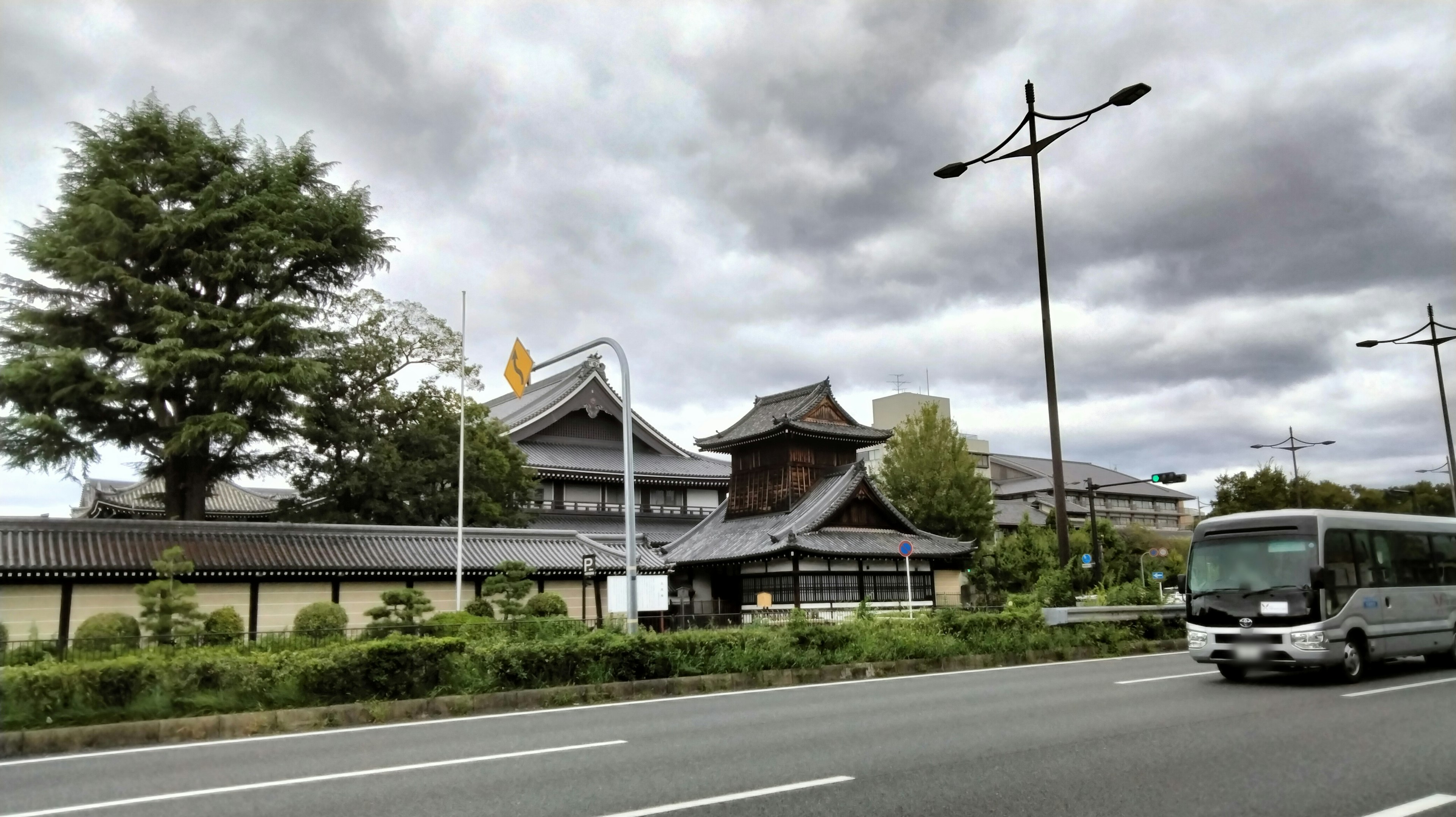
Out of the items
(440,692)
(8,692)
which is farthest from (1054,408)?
(8,692)

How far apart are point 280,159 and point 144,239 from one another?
17.3 feet

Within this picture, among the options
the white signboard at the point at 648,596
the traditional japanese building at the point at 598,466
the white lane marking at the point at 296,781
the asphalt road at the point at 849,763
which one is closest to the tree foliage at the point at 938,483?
the traditional japanese building at the point at 598,466

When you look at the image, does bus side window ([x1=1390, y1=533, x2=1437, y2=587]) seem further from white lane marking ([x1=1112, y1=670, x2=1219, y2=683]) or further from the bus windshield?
white lane marking ([x1=1112, y1=670, x2=1219, y2=683])

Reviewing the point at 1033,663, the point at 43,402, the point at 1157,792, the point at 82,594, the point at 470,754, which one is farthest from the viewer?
the point at 43,402

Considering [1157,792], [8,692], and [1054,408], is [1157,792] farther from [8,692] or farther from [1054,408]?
Result: [1054,408]

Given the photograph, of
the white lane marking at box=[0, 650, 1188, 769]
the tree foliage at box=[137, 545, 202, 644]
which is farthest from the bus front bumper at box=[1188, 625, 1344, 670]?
the tree foliage at box=[137, 545, 202, 644]

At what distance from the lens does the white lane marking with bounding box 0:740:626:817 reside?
22.6 ft

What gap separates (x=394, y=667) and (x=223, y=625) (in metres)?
12.8

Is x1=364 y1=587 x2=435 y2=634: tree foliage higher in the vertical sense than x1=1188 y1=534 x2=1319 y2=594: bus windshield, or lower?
lower

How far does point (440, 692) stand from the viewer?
12781 mm

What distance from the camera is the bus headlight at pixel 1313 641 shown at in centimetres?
1182

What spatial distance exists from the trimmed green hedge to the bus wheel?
634cm

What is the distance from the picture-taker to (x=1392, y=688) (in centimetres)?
1167

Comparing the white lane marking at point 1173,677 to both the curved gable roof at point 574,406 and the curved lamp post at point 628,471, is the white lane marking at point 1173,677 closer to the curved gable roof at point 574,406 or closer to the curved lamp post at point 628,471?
the curved lamp post at point 628,471
